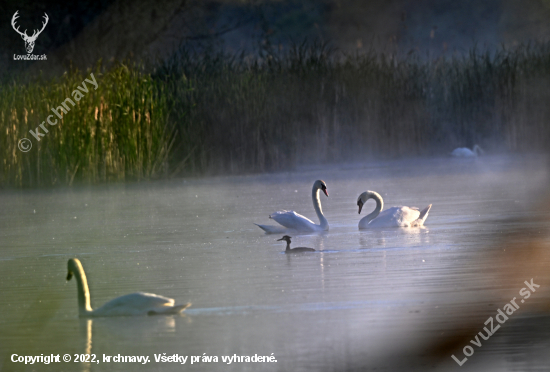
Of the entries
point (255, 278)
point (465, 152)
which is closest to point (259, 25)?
point (465, 152)

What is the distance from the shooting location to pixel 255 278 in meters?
5.96

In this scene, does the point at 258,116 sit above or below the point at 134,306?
above

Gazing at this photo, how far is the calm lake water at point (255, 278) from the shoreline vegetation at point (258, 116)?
217cm

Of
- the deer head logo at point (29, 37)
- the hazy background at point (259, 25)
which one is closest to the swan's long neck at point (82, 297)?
the hazy background at point (259, 25)

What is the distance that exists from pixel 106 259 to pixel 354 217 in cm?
315

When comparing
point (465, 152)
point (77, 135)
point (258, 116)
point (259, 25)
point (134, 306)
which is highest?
point (259, 25)

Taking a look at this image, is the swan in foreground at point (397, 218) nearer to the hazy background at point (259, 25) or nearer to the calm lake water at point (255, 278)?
the calm lake water at point (255, 278)

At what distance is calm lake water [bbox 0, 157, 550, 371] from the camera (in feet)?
13.8

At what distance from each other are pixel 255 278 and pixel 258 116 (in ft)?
32.5

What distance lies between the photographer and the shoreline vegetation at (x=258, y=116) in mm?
Result: 13938

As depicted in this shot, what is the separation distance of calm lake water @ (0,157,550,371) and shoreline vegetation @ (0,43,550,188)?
2169mm

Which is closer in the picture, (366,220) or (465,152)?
(366,220)

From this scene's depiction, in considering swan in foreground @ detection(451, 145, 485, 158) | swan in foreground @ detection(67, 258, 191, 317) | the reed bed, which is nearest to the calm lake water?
swan in foreground @ detection(67, 258, 191, 317)

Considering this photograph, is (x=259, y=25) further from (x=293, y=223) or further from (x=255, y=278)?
(x=255, y=278)
